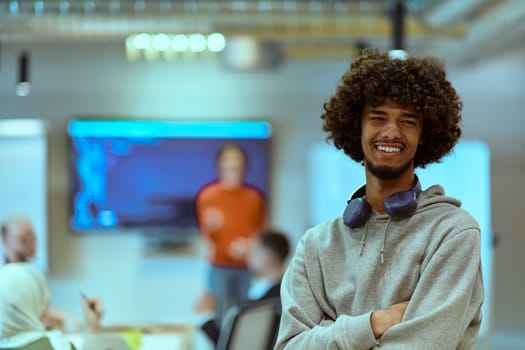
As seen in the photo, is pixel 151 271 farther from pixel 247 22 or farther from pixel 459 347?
pixel 459 347

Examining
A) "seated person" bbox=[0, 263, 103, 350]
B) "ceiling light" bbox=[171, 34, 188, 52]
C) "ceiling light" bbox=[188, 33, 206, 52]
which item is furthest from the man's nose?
"ceiling light" bbox=[171, 34, 188, 52]

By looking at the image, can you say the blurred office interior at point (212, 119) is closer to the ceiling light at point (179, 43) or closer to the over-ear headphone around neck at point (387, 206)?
the ceiling light at point (179, 43)

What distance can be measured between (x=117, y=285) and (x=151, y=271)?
282 millimetres

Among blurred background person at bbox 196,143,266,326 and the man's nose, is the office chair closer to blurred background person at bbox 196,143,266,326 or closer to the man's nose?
the man's nose

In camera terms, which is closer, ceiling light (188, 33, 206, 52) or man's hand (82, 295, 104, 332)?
man's hand (82, 295, 104, 332)

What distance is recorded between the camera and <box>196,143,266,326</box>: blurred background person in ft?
18.0

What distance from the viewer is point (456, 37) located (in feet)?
15.0

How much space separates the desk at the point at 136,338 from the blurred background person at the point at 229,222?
1.91m

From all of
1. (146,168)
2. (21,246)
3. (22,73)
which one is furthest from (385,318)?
(146,168)

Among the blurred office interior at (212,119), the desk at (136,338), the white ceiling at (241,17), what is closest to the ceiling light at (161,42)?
the white ceiling at (241,17)

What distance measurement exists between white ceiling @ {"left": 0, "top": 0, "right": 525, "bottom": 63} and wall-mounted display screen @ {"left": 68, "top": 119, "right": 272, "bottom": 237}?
5.47ft

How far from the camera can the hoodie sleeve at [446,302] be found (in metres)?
1.43

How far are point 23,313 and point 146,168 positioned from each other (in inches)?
141

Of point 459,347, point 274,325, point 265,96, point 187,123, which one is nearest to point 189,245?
point 187,123
